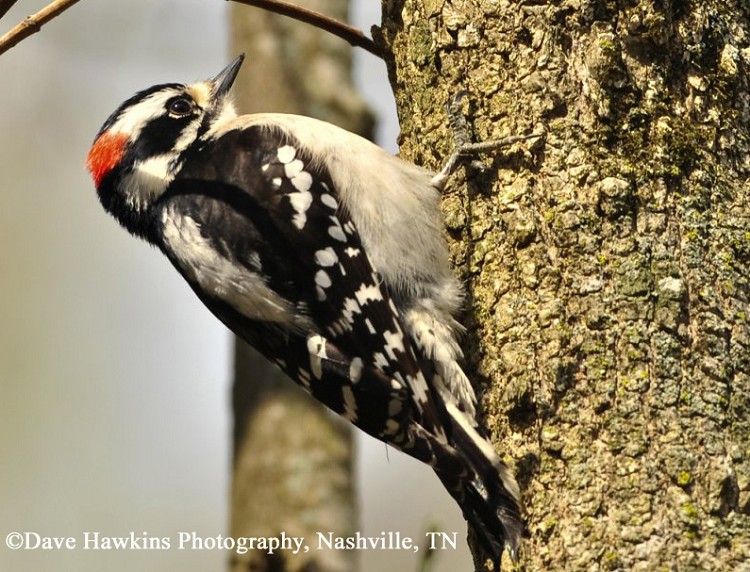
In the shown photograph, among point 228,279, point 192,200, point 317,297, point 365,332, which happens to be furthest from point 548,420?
point 192,200

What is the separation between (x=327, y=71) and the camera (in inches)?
225

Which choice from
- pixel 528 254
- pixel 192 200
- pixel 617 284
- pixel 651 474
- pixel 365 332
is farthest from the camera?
pixel 192 200

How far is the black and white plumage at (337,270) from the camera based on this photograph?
9.53 feet

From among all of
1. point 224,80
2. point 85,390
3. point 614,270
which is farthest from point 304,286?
point 85,390

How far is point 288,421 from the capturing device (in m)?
5.31

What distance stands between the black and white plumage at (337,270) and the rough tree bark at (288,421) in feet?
6.55

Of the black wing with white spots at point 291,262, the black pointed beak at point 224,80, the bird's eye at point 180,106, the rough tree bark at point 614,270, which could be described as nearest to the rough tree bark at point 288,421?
the black pointed beak at point 224,80

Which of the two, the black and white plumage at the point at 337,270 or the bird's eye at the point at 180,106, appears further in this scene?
the bird's eye at the point at 180,106

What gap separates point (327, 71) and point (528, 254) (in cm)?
332

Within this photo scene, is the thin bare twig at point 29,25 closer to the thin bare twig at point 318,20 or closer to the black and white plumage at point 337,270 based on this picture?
the thin bare twig at point 318,20

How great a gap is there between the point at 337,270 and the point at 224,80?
1177 millimetres

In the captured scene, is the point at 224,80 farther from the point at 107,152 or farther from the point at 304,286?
the point at 304,286

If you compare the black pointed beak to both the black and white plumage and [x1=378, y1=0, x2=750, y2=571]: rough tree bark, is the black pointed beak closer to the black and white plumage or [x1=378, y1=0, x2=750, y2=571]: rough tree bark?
the black and white plumage

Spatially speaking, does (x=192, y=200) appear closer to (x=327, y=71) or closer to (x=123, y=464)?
(x=327, y=71)
